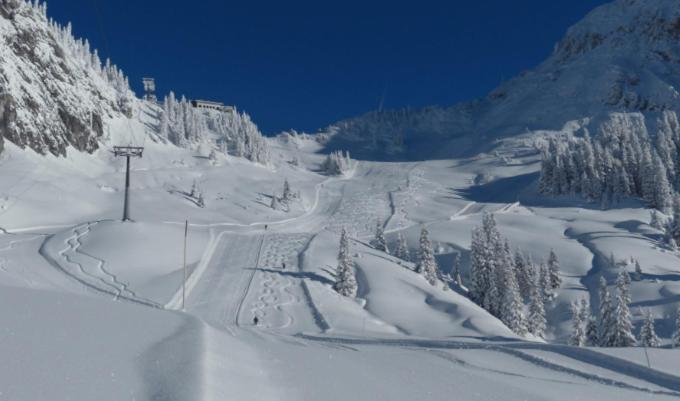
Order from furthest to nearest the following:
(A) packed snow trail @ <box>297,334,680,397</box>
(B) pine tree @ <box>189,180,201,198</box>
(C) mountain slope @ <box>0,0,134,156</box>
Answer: (B) pine tree @ <box>189,180,201,198</box>
(C) mountain slope @ <box>0,0,134,156</box>
(A) packed snow trail @ <box>297,334,680,397</box>

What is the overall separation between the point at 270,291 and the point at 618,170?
93.9 metres

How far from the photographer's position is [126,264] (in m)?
42.2

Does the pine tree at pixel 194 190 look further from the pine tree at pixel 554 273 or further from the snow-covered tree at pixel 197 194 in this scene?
the pine tree at pixel 554 273

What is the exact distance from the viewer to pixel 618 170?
106 m

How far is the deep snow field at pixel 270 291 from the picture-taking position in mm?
6750

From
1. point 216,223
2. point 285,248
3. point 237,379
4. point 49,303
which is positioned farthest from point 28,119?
point 237,379

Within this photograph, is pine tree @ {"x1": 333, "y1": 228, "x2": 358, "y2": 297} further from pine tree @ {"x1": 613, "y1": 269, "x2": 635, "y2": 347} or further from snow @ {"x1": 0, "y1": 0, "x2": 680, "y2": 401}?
pine tree @ {"x1": 613, "y1": 269, "x2": 635, "y2": 347}

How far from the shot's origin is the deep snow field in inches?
266

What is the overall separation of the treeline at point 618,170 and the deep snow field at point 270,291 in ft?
17.4

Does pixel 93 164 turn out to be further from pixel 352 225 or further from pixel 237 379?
pixel 237 379

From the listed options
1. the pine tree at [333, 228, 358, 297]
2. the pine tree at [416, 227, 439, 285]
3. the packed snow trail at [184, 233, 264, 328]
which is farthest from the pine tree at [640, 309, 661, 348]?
the packed snow trail at [184, 233, 264, 328]

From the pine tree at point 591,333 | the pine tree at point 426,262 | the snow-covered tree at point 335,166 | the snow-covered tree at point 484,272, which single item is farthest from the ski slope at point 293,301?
the snow-covered tree at point 335,166

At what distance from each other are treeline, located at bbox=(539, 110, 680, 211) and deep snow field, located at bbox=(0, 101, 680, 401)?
5.30 metres

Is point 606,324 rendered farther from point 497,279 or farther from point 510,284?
point 497,279
